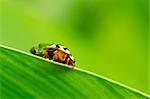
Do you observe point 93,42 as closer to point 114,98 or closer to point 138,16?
point 138,16

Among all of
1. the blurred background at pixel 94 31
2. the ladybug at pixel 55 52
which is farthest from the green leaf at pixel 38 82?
the blurred background at pixel 94 31

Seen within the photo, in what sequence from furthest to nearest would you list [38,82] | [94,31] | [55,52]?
[94,31] < [55,52] < [38,82]

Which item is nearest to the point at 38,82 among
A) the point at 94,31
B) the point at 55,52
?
the point at 55,52

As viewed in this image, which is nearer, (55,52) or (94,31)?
(55,52)

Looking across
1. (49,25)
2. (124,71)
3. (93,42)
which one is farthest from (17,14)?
(124,71)

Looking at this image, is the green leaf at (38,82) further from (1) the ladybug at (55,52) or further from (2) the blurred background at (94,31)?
(2) the blurred background at (94,31)

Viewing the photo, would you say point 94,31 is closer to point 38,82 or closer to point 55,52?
point 55,52
